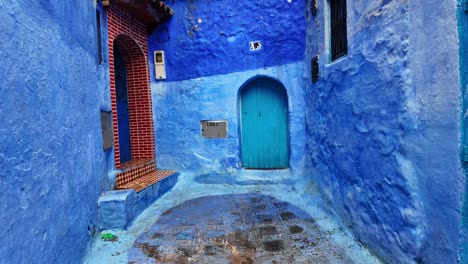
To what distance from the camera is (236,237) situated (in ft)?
12.5

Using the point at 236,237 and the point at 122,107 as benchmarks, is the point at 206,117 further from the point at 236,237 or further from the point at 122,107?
the point at 236,237

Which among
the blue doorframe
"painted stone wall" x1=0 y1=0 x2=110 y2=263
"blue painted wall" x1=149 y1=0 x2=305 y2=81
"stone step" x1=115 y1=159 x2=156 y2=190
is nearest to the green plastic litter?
"painted stone wall" x1=0 y1=0 x2=110 y2=263

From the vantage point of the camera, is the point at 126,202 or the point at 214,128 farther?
the point at 214,128

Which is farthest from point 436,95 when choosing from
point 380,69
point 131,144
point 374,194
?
point 131,144

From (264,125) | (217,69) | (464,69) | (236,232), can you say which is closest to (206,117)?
(217,69)

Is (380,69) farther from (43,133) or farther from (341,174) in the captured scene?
(43,133)

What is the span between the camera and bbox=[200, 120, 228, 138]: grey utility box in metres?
6.21

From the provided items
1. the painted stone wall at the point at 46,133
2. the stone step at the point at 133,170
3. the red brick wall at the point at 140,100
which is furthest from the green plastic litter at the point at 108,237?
the red brick wall at the point at 140,100

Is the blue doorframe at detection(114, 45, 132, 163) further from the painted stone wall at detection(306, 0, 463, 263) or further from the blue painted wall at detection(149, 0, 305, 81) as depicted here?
the painted stone wall at detection(306, 0, 463, 263)

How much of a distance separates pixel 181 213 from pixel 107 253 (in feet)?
4.58

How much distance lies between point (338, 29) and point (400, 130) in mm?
2127

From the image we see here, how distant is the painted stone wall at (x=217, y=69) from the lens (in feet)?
19.5

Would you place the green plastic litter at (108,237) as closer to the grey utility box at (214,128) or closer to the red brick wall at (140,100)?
the red brick wall at (140,100)

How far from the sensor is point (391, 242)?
2861 mm
